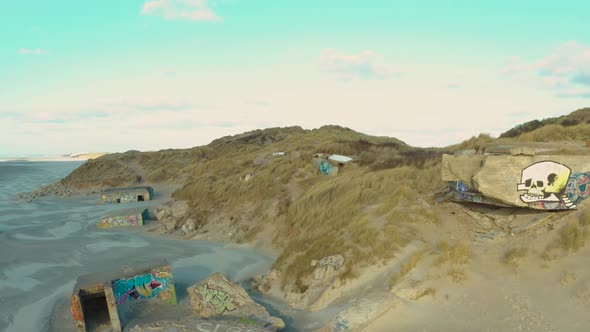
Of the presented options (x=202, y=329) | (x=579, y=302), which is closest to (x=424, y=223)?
(x=579, y=302)

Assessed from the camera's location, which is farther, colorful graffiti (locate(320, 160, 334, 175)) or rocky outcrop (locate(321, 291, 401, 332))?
colorful graffiti (locate(320, 160, 334, 175))

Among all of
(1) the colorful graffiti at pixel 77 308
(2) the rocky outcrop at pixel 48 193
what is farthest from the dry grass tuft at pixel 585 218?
(2) the rocky outcrop at pixel 48 193

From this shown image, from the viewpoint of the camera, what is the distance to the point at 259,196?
3020cm

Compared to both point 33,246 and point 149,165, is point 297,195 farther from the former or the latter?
Answer: point 149,165

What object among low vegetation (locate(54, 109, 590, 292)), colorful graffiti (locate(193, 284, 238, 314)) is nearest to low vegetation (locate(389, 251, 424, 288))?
low vegetation (locate(54, 109, 590, 292))

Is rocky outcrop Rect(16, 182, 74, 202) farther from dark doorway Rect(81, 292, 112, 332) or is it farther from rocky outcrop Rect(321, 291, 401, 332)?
rocky outcrop Rect(321, 291, 401, 332)

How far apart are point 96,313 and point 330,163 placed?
2017cm

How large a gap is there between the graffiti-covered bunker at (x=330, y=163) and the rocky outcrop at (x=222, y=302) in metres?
17.2

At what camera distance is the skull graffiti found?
12680 mm

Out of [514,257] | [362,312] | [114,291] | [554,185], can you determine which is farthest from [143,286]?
[554,185]

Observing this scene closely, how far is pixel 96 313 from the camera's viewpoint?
14.4 metres

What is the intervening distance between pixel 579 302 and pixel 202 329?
10543 millimetres

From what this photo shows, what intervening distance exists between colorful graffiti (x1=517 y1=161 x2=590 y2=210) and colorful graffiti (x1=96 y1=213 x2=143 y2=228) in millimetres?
27989

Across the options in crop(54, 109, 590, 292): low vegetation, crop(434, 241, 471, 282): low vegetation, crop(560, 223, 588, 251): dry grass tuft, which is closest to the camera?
crop(560, 223, 588, 251): dry grass tuft
